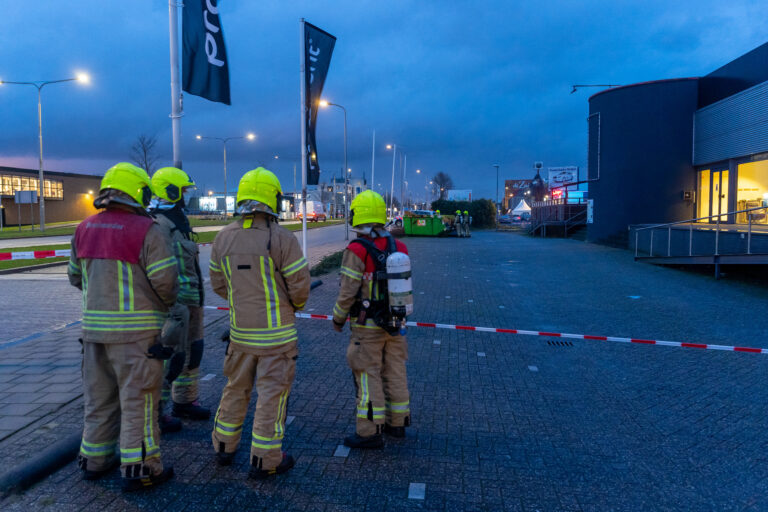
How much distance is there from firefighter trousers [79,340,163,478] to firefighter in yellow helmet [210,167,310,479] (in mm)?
456

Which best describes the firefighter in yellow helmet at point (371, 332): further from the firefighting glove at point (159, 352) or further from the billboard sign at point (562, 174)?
the billboard sign at point (562, 174)

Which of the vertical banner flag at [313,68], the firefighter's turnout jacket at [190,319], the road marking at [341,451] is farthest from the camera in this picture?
the vertical banner flag at [313,68]

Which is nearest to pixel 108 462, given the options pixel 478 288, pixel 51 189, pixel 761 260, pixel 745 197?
pixel 478 288

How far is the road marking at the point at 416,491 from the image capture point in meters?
3.21

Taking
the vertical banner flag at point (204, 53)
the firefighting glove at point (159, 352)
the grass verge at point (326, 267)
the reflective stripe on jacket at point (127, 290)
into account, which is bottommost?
the grass verge at point (326, 267)

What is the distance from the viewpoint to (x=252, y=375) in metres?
3.46

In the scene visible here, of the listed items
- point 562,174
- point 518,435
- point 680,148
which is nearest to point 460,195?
point 562,174

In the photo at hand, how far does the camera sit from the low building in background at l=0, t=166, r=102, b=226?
48.3 metres

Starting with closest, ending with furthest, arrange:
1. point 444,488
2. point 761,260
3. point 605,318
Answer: point 444,488 → point 605,318 → point 761,260

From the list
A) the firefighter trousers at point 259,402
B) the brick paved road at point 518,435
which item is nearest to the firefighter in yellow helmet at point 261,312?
the firefighter trousers at point 259,402

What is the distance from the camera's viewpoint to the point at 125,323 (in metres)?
3.13

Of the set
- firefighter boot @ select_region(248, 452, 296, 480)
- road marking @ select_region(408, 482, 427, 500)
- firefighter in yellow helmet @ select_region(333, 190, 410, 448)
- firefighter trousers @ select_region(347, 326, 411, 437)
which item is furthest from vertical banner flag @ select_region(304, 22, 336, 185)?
road marking @ select_region(408, 482, 427, 500)

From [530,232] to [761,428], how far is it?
3581 centimetres

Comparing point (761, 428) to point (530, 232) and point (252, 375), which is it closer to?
point (252, 375)
